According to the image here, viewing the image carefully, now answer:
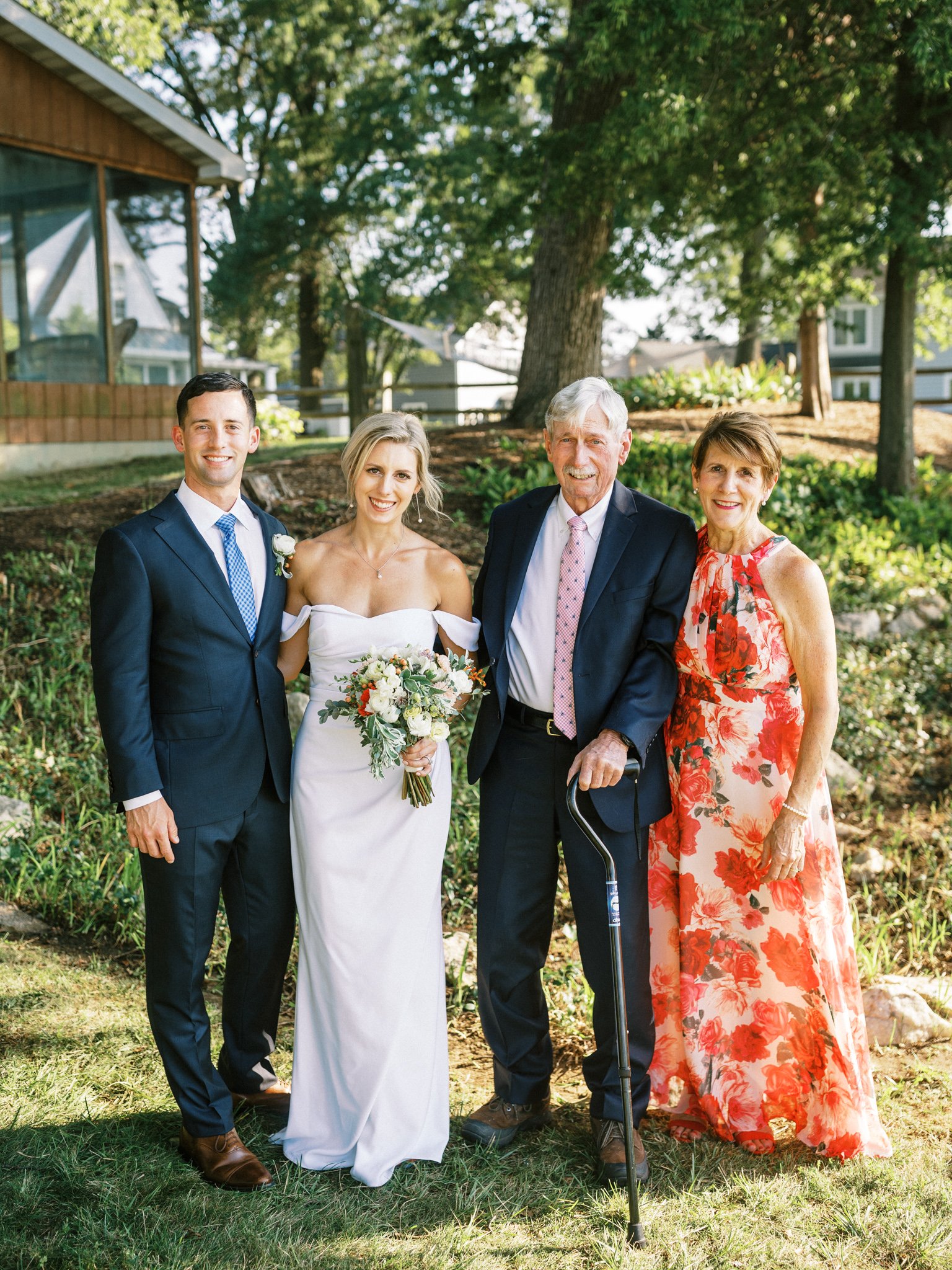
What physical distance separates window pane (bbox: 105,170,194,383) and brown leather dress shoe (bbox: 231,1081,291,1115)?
37.4 feet

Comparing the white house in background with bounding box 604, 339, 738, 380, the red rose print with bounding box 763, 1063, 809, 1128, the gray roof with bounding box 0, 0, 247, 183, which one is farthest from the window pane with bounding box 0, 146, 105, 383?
the white house in background with bounding box 604, 339, 738, 380

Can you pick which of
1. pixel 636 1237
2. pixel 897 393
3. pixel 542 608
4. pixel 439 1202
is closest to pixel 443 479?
pixel 897 393

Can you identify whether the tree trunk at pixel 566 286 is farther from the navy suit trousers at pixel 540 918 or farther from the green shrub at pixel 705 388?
the navy suit trousers at pixel 540 918

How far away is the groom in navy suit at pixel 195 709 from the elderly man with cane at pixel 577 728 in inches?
30.0

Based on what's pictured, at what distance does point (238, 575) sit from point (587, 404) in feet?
4.03

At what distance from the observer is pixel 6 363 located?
1233 centimetres

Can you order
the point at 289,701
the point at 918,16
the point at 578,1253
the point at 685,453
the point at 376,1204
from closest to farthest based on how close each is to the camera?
the point at 578,1253, the point at 376,1204, the point at 289,701, the point at 918,16, the point at 685,453

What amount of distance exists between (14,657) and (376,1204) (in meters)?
4.93

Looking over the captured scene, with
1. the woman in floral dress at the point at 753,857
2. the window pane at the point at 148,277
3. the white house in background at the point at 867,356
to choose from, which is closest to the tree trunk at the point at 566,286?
the window pane at the point at 148,277

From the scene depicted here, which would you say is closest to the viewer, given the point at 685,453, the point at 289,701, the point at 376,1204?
the point at 376,1204

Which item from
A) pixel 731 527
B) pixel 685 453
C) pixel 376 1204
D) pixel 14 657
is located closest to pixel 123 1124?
pixel 376 1204

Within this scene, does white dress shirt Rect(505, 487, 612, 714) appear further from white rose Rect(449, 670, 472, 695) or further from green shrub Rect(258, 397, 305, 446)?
green shrub Rect(258, 397, 305, 446)

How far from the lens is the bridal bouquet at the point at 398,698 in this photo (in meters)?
3.17

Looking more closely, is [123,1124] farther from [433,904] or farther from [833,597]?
[833,597]
